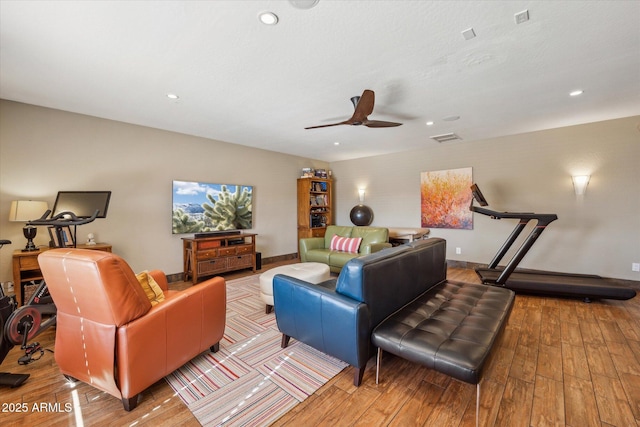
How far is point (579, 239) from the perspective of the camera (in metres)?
4.23

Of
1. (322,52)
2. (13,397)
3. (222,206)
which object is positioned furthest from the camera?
(222,206)

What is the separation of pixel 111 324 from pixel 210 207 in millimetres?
3504

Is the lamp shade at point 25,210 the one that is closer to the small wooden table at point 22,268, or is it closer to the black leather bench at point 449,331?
the small wooden table at point 22,268

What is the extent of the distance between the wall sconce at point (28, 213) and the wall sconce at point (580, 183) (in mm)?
7414

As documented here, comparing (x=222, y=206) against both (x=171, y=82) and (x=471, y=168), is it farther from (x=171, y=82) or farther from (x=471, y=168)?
(x=471, y=168)

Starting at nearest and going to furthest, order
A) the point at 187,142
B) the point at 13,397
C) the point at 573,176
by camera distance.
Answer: the point at 13,397 → the point at 573,176 → the point at 187,142

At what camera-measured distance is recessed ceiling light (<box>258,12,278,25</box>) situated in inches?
68.8

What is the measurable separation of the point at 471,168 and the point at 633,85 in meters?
2.44

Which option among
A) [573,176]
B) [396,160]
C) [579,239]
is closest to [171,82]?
[396,160]

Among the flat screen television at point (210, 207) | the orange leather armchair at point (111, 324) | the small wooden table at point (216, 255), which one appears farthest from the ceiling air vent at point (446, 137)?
the orange leather armchair at point (111, 324)

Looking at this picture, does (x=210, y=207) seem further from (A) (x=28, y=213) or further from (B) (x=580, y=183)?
(B) (x=580, y=183)

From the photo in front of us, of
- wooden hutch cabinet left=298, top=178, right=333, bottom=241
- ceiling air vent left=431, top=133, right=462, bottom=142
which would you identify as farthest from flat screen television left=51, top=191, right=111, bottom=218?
ceiling air vent left=431, top=133, right=462, bottom=142

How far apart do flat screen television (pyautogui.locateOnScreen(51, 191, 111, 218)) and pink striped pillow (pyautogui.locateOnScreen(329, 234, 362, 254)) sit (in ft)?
11.2

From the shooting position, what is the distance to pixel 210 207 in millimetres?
4863
